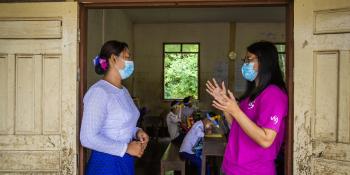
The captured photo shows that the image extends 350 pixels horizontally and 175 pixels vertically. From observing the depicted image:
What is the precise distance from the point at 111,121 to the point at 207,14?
7571mm

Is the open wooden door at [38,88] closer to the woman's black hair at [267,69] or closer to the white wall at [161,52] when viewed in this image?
the woman's black hair at [267,69]

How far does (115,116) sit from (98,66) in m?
0.37

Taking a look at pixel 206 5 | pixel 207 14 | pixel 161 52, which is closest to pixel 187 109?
pixel 206 5

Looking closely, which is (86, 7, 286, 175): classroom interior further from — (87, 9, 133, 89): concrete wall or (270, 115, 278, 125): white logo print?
(270, 115, 278, 125): white logo print

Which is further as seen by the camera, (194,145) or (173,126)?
(173,126)

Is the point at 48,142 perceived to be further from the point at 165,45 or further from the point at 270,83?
the point at 165,45

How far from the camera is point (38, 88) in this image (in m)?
2.86

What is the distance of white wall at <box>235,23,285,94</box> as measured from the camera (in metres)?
10.6

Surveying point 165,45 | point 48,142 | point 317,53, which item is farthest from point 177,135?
point 165,45

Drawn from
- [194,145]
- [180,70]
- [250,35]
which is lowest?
[194,145]

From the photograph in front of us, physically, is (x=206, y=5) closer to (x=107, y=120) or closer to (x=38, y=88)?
(x=107, y=120)

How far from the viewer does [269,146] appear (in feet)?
7.32

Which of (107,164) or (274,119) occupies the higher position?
(274,119)

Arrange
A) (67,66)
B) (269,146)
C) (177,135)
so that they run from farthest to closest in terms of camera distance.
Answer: (177,135) < (67,66) < (269,146)
